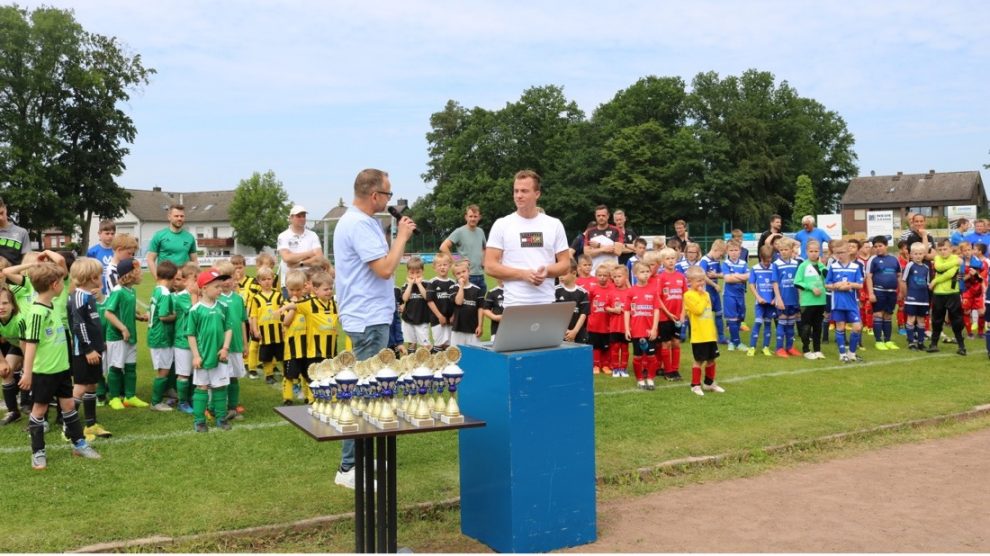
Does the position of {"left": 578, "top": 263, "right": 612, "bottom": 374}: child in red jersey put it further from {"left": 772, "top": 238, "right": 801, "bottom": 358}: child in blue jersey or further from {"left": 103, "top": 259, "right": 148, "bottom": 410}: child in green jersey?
{"left": 103, "top": 259, "right": 148, "bottom": 410}: child in green jersey

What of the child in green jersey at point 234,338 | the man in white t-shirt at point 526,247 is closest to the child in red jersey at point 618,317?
the man in white t-shirt at point 526,247

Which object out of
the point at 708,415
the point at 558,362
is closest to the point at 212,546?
the point at 558,362

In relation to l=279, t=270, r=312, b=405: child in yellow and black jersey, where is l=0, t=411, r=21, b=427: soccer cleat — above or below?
below

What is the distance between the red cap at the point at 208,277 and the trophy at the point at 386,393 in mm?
4281

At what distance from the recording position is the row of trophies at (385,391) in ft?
14.5

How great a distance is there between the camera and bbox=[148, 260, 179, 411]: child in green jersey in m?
8.66

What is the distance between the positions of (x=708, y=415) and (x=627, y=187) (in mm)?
57217

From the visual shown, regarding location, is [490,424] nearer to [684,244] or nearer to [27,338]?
[27,338]

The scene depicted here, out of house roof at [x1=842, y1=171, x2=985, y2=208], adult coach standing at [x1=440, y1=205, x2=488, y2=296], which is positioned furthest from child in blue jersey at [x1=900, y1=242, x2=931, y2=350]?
house roof at [x1=842, y1=171, x2=985, y2=208]

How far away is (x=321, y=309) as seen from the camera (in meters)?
8.85

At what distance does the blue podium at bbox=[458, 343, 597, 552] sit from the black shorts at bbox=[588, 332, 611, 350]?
5886 millimetres

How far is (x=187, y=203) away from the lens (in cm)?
10156

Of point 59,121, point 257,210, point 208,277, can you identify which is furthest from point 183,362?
point 257,210

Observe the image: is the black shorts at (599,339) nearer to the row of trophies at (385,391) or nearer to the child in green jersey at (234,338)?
the child in green jersey at (234,338)
